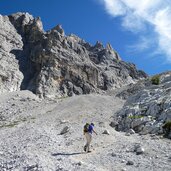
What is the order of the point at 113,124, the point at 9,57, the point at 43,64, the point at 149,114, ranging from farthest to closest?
1. the point at 9,57
2. the point at 43,64
3. the point at 113,124
4. the point at 149,114

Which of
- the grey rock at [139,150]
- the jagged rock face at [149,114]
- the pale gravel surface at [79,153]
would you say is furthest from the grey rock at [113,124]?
the grey rock at [139,150]

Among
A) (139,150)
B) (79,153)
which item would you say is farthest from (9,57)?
(139,150)

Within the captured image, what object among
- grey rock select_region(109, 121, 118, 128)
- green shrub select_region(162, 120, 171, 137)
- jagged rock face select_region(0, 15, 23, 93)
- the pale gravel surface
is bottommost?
the pale gravel surface

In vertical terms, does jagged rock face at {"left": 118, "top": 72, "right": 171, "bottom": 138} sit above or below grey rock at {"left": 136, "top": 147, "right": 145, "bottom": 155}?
above

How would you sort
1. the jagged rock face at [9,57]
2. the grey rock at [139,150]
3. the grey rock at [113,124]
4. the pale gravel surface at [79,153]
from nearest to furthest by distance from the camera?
the pale gravel surface at [79,153]
the grey rock at [139,150]
the grey rock at [113,124]
the jagged rock face at [9,57]

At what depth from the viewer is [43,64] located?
3976 inches

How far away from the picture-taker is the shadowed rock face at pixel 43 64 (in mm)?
95312

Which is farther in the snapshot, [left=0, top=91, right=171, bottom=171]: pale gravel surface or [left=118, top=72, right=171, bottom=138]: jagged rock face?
[left=118, top=72, right=171, bottom=138]: jagged rock face

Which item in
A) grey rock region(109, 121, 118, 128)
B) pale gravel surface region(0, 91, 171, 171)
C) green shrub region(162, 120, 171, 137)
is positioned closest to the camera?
pale gravel surface region(0, 91, 171, 171)

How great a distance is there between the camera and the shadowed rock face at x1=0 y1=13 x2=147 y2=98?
95312mm

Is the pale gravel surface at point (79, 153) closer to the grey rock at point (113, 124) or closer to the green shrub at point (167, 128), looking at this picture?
the green shrub at point (167, 128)

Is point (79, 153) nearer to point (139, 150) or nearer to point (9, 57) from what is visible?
point (139, 150)

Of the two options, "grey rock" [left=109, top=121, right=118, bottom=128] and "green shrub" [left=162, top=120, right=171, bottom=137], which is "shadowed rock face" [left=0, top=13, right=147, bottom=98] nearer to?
"grey rock" [left=109, top=121, right=118, bottom=128]

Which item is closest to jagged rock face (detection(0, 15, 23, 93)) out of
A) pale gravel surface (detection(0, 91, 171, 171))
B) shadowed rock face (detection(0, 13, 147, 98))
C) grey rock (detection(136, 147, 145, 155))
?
shadowed rock face (detection(0, 13, 147, 98))
